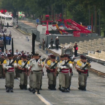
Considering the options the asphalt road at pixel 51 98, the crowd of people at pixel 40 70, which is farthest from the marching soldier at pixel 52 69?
the asphalt road at pixel 51 98

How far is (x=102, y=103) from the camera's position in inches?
703

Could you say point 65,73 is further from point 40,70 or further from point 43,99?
point 43,99

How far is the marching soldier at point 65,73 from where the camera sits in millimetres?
21062

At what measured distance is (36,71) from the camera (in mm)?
20641

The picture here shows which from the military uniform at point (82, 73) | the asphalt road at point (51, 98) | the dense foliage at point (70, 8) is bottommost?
the asphalt road at point (51, 98)

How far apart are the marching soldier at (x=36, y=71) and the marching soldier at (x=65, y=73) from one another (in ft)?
3.46

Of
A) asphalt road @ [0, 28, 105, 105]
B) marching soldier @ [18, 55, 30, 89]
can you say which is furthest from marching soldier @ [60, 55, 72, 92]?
marching soldier @ [18, 55, 30, 89]

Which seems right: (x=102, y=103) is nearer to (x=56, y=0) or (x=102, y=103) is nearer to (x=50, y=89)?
(x=50, y=89)

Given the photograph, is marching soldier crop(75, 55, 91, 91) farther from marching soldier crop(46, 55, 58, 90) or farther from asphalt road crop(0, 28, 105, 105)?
marching soldier crop(46, 55, 58, 90)

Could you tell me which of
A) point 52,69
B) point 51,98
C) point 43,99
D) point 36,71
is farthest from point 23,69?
point 43,99

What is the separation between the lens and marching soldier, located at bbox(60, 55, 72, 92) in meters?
21.1

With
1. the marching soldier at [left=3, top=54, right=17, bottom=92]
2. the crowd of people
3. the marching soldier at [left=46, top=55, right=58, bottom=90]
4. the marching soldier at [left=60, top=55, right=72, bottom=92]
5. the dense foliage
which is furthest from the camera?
the dense foliage

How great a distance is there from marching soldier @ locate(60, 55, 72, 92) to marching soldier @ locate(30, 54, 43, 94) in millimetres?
1056

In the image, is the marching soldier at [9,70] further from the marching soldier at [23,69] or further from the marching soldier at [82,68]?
the marching soldier at [82,68]
